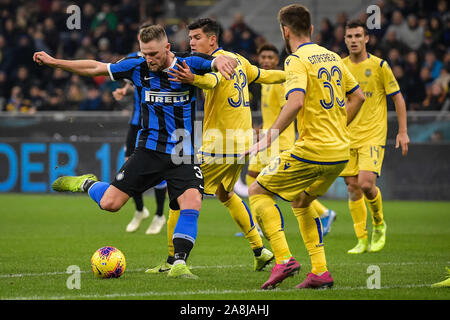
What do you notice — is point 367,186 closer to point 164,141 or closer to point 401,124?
point 401,124

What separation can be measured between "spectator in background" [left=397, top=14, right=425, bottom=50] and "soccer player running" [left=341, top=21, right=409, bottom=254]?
26.4ft

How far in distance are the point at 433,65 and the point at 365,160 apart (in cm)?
812

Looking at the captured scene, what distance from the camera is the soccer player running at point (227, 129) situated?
731 cm

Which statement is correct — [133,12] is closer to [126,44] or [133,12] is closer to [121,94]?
[126,44]

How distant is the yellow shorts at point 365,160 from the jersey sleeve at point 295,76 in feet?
10.4

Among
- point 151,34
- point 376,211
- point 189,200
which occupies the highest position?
point 151,34

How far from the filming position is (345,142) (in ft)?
19.8

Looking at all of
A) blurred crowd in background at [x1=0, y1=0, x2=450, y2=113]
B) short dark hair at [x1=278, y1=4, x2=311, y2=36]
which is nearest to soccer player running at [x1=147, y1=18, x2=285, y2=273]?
short dark hair at [x1=278, y1=4, x2=311, y2=36]

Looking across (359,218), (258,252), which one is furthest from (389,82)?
(258,252)

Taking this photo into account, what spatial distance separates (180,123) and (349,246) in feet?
11.5

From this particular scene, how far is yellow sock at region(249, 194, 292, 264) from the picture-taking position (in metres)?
6.08

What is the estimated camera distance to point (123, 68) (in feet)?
21.4
